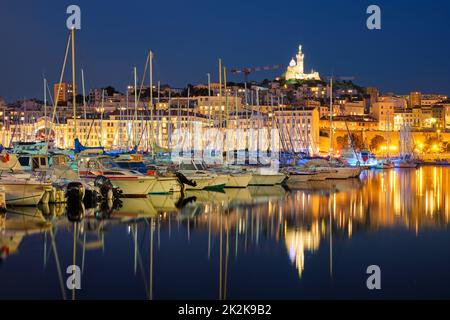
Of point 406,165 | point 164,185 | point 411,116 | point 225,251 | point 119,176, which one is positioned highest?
point 411,116

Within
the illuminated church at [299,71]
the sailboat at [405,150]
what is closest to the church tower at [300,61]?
the illuminated church at [299,71]

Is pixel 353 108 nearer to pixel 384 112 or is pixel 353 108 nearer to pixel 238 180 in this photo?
pixel 384 112

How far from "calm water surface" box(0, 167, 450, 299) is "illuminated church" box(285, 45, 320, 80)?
500 feet

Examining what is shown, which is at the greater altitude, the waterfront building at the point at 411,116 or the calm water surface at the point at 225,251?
the waterfront building at the point at 411,116

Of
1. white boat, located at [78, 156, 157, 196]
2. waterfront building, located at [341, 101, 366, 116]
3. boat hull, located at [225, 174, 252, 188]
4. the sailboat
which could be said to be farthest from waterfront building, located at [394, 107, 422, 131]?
white boat, located at [78, 156, 157, 196]

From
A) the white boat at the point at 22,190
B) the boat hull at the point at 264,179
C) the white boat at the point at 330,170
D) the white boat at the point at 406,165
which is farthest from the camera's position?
the white boat at the point at 406,165

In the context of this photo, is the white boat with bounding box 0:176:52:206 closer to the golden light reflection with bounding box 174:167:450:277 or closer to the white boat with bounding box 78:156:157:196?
the white boat with bounding box 78:156:157:196

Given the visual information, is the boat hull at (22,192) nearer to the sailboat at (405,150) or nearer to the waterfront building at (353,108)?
the sailboat at (405,150)

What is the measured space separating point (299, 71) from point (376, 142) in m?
72.2

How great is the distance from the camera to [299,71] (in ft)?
584

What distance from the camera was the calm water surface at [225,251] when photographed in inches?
447

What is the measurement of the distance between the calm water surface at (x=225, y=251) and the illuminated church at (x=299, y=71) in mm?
152436

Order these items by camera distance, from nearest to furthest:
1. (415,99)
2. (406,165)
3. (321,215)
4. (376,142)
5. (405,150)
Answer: (321,215) → (406,165) → (405,150) → (376,142) → (415,99)

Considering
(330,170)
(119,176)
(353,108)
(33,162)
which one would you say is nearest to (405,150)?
(330,170)
